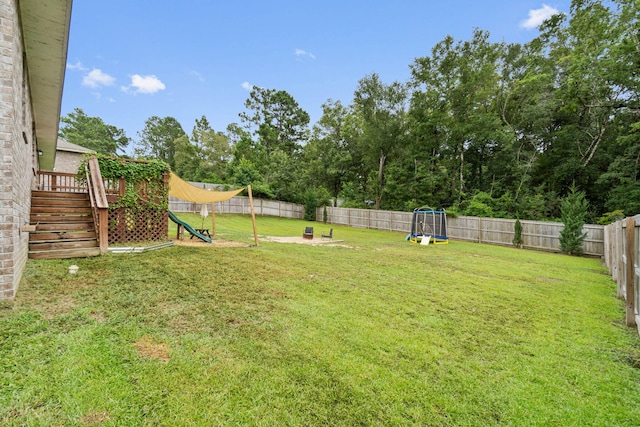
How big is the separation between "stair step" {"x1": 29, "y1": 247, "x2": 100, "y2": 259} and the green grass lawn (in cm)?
24

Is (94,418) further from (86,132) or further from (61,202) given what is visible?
(86,132)

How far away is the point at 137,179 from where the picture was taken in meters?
6.82

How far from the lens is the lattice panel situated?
21.6ft

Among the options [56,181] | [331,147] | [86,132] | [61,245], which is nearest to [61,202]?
[61,245]

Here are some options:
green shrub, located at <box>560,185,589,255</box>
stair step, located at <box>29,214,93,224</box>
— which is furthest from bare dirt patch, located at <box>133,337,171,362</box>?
green shrub, located at <box>560,185,589,255</box>

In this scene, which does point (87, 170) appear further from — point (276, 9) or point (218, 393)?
point (276, 9)

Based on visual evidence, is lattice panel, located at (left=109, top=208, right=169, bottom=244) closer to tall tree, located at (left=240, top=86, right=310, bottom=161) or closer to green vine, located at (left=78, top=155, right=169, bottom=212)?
green vine, located at (left=78, top=155, right=169, bottom=212)

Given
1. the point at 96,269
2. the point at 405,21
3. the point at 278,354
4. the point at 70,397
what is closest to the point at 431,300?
the point at 278,354

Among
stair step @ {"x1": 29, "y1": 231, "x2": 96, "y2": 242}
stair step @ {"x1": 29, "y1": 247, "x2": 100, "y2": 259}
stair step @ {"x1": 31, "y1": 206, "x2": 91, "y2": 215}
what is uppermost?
stair step @ {"x1": 31, "y1": 206, "x2": 91, "y2": 215}

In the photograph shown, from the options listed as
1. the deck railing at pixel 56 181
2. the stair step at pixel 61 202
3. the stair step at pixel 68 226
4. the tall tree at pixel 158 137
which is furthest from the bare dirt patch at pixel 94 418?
the tall tree at pixel 158 137

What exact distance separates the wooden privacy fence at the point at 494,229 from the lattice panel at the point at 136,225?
1535 cm

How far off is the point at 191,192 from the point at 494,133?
2058cm

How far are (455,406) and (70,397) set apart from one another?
260cm

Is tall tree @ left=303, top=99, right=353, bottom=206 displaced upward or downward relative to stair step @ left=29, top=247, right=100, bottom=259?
upward
